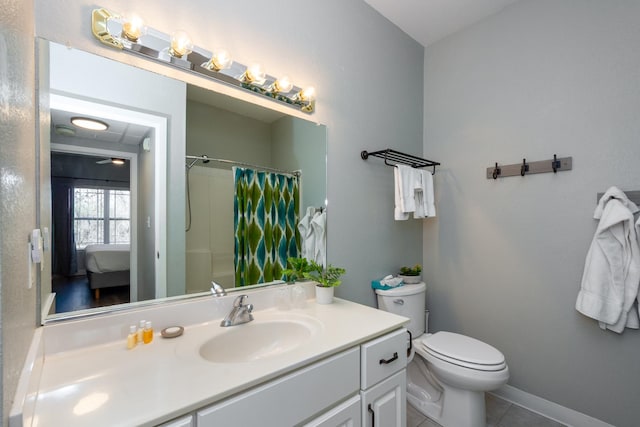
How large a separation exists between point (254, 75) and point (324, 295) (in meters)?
1.10

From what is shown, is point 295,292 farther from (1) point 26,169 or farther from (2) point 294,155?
(1) point 26,169

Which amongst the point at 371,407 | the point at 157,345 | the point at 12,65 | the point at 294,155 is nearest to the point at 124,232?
the point at 157,345

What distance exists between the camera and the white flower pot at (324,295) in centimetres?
143

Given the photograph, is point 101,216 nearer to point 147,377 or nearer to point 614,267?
point 147,377

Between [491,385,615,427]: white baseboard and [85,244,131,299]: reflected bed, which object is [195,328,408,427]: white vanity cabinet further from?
[491,385,615,427]: white baseboard

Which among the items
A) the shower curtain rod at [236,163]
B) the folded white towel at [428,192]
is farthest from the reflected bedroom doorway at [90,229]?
the folded white towel at [428,192]

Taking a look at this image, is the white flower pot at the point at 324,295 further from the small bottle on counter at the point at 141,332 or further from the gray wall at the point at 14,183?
the gray wall at the point at 14,183

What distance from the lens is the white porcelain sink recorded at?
1.05 meters

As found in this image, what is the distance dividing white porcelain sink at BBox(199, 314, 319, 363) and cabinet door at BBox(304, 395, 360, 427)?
0.23 metres

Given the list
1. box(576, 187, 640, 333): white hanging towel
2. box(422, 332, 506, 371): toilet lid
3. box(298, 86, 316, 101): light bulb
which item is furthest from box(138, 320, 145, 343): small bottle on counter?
box(576, 187, 640, 333): white hanging towel

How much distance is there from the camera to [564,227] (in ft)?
5.41

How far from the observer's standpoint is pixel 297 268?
146cm

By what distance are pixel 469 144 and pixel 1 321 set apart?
2335 mm

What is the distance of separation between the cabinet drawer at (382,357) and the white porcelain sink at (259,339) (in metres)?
0.22
